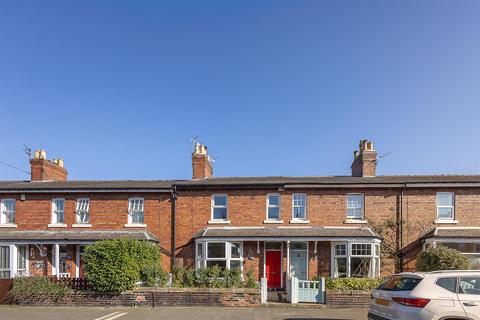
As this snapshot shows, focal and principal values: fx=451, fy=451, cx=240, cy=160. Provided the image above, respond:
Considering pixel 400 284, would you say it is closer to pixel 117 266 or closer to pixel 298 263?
pixel 117 266

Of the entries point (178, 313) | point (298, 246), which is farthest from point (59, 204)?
point (298, 246)

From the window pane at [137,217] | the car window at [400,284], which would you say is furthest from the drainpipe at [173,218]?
the car window at [400,284]

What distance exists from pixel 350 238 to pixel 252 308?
660 cm

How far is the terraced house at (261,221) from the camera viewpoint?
21.3 meters

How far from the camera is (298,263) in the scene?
22000 millimetres

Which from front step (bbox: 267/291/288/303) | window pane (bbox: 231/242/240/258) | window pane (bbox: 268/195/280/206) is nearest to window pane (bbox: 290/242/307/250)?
window pane (bbox: 268/195/280/206)

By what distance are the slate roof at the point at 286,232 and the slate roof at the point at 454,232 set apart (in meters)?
2.66

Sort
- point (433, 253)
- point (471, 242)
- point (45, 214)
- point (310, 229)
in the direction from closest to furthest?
point (433, 253)
point (471, 242)
point (310, 229)
point (45, 214)

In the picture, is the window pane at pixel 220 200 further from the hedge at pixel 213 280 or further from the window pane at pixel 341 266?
the window pane at pixel 341 266

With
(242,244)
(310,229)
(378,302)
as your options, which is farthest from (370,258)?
(378,302)

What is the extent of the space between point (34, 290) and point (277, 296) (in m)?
9.48

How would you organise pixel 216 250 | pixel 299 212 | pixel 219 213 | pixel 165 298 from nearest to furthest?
pixel 165 298 → pixel 216 250 → pixel 299 212 → pixel 219 213

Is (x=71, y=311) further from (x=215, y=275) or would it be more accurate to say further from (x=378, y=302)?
(x=378, y=302)

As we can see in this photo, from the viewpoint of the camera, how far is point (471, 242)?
2041cm
